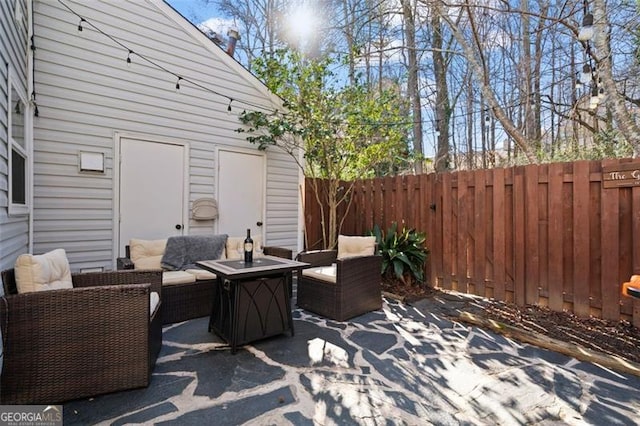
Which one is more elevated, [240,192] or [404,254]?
[240,192]

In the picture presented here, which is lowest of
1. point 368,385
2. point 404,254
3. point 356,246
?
point 368,385

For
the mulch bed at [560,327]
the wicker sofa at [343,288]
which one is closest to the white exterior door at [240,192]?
the wicker sofa at [343,288]

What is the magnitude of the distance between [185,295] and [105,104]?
8.76 feet

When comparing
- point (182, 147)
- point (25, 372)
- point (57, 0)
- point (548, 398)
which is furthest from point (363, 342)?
point (57, 0)

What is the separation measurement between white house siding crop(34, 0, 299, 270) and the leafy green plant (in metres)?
2.72

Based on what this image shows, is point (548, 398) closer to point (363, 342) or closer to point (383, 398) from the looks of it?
point (383, 398)

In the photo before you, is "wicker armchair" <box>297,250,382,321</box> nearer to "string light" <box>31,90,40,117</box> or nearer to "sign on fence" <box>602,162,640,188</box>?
"sign on fence" <box>602,162,640,188</box>

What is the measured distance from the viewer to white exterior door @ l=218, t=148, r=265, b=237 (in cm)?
508

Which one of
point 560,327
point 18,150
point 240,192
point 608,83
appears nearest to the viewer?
point 18,150

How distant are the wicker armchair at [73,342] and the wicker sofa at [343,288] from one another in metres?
1.81

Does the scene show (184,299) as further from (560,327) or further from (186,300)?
(560,327)

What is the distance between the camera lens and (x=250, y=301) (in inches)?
110

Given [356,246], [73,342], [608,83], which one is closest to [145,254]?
[73,342]

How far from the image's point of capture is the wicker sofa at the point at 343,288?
135 inches
